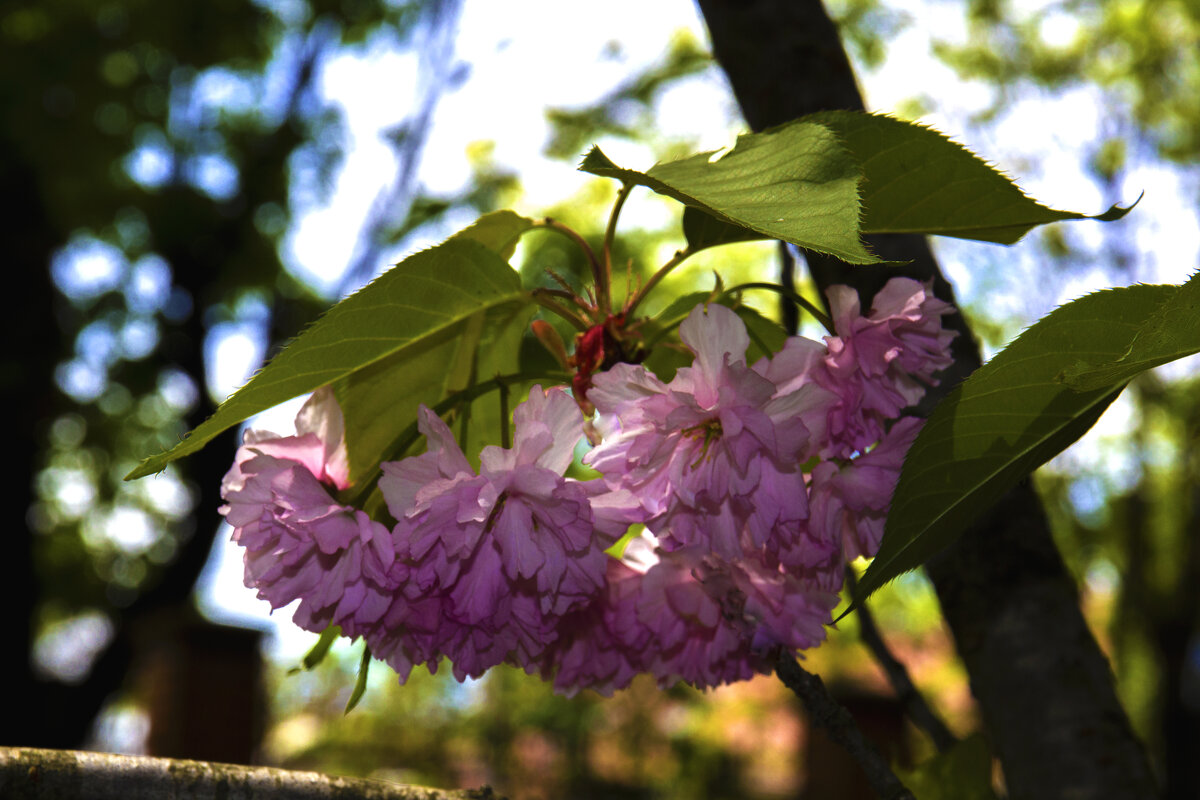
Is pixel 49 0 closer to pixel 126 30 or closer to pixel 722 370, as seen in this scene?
pixel 126 30

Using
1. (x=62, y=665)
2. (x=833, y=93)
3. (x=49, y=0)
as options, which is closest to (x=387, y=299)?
(x=833, y=93)

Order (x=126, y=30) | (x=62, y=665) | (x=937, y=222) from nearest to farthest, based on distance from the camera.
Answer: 1. (x=937, y=222)
2. (x=126, y=30)
3. (x=62, y=665)

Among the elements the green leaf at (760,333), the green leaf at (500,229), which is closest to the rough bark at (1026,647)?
the green leaf at (760,333)

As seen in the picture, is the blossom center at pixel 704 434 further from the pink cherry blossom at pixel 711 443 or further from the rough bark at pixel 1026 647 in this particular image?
the rough bark at pixel 1026 647

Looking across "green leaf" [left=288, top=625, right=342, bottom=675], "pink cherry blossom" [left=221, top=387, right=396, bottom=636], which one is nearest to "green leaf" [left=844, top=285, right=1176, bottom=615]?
"pink cherry blossom" [left=221, top=387, right=396, bottom=636]

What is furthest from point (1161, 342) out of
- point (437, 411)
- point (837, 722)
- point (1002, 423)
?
point (437, 411)

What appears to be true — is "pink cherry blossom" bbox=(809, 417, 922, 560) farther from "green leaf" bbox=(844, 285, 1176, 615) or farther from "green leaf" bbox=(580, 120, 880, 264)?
"green leaf" bbox=(580, 120, 880, 264)
